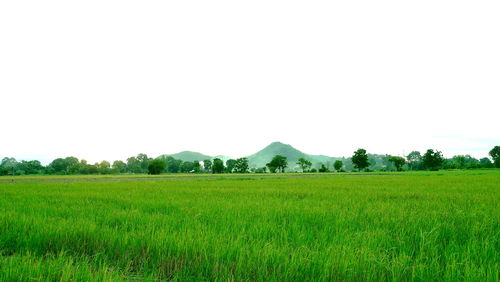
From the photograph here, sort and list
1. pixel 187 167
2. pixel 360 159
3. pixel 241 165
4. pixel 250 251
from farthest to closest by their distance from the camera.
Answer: pixel 187 167, pixel 241 165, pixel 360 159, pixel 250 251

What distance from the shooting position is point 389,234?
3.23 meters

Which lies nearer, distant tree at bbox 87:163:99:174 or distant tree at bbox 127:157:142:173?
distant tree at bbox 87:163:99:174

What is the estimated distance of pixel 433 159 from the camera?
98625 millimetres

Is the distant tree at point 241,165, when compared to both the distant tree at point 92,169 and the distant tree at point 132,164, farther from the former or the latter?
the distant tree at point 132,164

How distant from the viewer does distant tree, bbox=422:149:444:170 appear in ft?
321

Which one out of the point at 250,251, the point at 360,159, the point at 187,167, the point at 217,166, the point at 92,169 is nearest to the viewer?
the point at 250,251

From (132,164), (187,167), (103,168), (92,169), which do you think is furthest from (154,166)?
(132,164)

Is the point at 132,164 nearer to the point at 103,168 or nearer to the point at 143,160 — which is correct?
the point at 143,160

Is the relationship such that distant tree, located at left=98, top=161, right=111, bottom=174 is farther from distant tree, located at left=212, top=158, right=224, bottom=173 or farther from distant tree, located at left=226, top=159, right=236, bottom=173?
distant tree, located at left=226, top=159, right=236, bottom=173

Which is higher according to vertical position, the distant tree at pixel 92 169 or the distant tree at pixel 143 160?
the distant tree at pixel 143 160

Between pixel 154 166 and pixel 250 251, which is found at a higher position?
pixel 154 166

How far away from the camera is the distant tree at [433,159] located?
97938mm

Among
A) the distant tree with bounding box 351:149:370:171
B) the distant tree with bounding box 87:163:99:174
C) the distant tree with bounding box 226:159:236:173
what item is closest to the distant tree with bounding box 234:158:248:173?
the distant tree with bounding box 226:159:236:173

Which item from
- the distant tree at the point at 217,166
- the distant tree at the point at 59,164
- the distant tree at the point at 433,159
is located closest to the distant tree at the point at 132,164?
the distant tree at the point at 59,164
